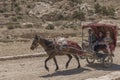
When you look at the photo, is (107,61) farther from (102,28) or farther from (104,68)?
(102,28)

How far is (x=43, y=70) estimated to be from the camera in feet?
52.3

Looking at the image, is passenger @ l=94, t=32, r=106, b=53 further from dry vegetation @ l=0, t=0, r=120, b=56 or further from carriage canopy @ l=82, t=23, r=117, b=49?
dry vegetation @ l=0, t=0, r=120, b=56

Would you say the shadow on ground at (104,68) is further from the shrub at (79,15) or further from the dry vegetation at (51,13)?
the shrub at (79,15)

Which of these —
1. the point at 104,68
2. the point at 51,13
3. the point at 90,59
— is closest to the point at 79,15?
the point at 51,13

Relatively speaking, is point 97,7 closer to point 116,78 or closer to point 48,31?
point 48,31

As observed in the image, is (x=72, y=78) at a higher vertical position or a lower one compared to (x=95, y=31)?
lower

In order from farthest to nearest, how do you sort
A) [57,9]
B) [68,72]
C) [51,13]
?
[57,9]
[51,13]
[68,72]

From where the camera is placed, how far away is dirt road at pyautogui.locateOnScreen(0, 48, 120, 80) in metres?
14.4

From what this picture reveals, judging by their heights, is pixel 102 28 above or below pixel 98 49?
above

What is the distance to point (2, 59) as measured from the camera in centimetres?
1855

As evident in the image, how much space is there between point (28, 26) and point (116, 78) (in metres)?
32.5

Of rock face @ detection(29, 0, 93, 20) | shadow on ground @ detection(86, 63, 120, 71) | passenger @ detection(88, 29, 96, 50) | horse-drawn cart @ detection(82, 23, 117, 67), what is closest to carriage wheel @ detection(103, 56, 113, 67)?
horse-drawn cart @ detection(82, 23, 117, 67)

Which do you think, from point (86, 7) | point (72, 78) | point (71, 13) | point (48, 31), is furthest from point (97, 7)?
point (72, 78)

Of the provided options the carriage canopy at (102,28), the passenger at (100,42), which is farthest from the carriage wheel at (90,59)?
the carriage canopy at (102,28)
